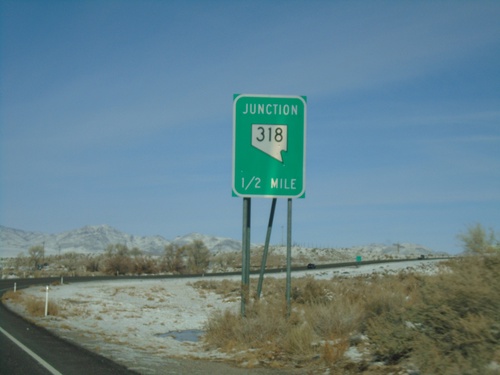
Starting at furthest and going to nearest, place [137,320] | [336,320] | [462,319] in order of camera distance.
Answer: [137,320]
[336,320]
[462,319]

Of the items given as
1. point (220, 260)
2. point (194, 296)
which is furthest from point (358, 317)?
point (220, 260)

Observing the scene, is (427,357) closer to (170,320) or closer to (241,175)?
(241,175)

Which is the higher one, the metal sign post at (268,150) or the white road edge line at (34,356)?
the metal sign post at (268,150)

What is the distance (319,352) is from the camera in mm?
11727

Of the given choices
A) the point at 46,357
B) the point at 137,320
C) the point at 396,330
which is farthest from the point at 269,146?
the point at 137,320

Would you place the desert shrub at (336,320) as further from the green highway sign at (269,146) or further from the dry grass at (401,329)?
the green highway sign at (269,146)

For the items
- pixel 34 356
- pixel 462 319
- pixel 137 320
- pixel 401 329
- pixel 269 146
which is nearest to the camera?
pixel 462 319

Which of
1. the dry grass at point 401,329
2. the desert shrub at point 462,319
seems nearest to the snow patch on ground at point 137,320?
the dry grass at point 401,329

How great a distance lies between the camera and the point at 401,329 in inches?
375

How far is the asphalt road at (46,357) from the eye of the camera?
10.7m

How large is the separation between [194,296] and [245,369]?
31138mm

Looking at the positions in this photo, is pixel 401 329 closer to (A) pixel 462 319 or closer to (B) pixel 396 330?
(B) pixel 396 330

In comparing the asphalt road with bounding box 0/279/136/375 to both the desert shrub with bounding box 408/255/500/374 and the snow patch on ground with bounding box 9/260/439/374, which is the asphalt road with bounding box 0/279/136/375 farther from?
the desert shrub with bounding box 408/255/500/374

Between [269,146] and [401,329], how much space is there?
21.9ft
